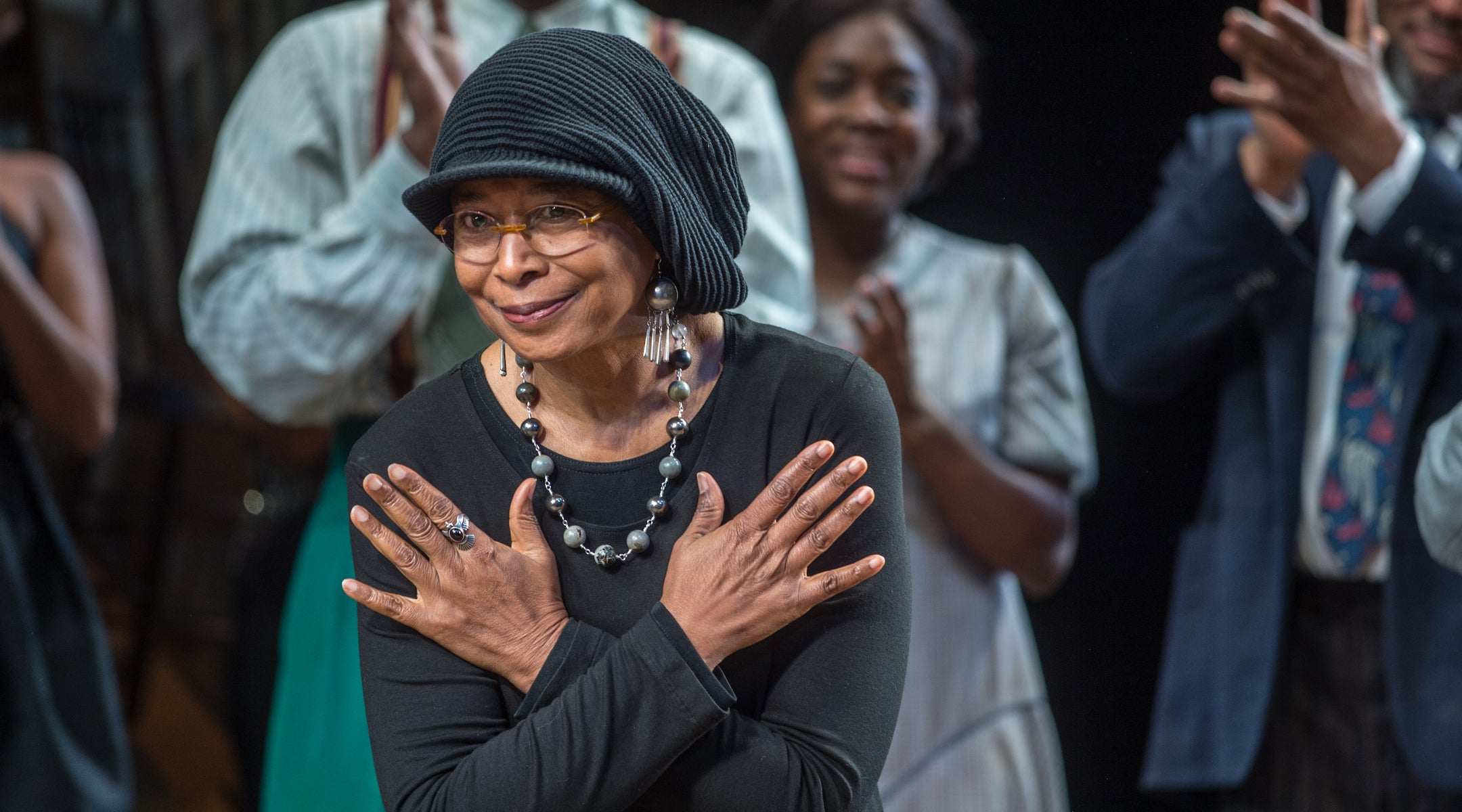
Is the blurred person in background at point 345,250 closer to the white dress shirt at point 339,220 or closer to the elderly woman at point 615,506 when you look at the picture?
the white dress shirt at point 339,220

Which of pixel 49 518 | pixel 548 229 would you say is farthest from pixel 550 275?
pixel 49 518

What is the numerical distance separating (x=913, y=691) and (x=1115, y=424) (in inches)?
22.6

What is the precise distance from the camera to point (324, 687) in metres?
1.97

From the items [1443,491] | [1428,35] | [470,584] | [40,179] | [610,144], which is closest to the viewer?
[610,144]

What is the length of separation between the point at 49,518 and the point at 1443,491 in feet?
7.33

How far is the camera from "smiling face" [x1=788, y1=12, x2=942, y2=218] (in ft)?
8.21

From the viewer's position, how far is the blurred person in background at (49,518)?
2.40 m

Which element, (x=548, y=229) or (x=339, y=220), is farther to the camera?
(x=339, y=220)

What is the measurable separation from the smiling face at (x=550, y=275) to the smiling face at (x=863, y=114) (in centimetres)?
134

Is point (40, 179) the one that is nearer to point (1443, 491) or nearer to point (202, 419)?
point (202, 419)

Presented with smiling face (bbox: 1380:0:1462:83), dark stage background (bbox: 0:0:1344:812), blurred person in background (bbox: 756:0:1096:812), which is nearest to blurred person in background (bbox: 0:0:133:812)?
dark stage background (bbox: 0:0:1344:812)

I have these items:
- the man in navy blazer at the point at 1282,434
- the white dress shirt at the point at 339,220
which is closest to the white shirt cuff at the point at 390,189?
the white dress shirt at the point at 339,220

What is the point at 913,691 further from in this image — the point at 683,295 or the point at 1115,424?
the point at 683,295

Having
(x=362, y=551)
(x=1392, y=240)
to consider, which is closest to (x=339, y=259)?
(x=362, y=551)
